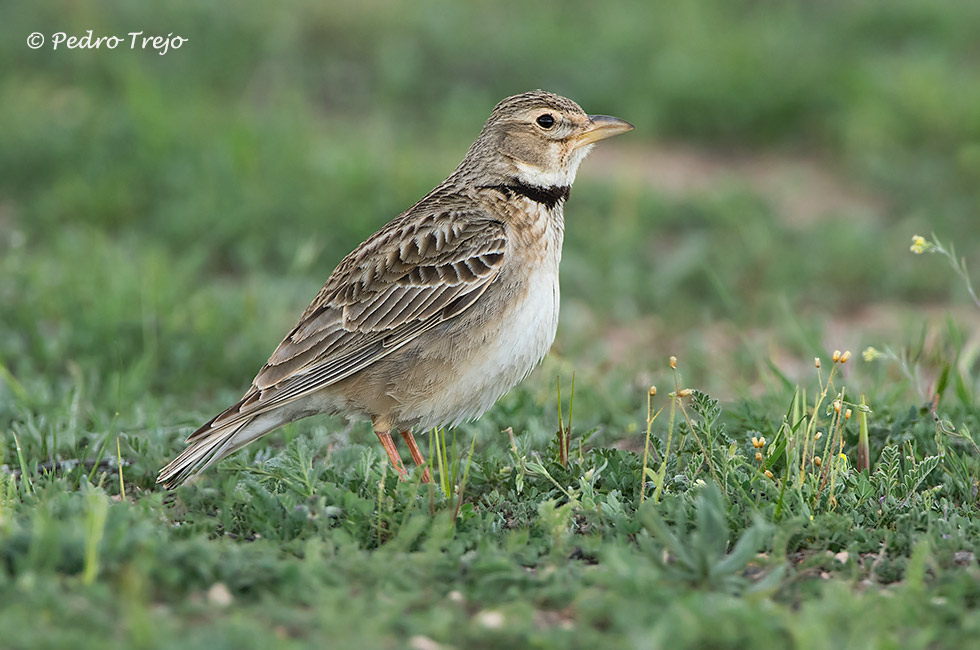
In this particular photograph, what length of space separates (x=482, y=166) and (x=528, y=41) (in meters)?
6.91

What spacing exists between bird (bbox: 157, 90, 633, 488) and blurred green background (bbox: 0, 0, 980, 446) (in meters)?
0.72

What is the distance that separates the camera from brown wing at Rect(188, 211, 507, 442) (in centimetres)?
545

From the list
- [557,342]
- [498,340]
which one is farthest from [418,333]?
[557,342]

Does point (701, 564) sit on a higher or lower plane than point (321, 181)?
lower

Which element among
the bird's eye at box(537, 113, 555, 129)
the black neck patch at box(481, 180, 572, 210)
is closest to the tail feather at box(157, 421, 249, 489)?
the black neck patch at box(481, 180, 572, 210)

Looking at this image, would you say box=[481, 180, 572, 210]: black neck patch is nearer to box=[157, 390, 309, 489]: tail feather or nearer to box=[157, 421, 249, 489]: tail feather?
box=[157, 390, 309, 489]: tail feather

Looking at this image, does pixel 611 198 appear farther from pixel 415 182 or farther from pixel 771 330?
pixel 771 330

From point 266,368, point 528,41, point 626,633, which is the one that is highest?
point 528,41

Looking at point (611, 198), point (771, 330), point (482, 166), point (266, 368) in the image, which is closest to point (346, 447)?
point (266, 368)

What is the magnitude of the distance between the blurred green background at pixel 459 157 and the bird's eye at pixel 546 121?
4.31 ft

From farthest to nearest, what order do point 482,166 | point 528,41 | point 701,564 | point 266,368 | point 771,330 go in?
point 528,41, point 771,330, point 482,166, point 266,368, point 701,564

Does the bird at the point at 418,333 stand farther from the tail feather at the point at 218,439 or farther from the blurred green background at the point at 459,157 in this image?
the blurred green background at the point at 459,157

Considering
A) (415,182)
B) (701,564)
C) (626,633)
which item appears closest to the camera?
(626,633)

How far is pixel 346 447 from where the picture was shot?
565cm
